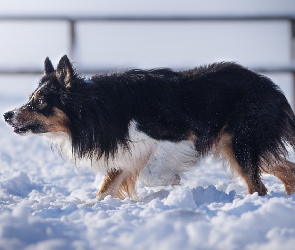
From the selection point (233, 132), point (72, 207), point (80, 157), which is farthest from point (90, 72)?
point (72, 207)

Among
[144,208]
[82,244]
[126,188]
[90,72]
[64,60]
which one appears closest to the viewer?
[82,244]

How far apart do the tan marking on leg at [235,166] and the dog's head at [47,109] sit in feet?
4.05

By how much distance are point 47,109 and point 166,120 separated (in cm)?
93

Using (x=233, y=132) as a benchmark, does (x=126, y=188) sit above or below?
below

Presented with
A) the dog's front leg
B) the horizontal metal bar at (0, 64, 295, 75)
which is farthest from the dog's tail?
the horizontal metal bar at (0, 64, 295, 75)

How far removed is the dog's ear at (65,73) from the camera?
416 centimetres

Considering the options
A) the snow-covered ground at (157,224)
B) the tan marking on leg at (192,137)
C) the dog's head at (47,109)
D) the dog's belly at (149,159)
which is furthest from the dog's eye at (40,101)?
the tan marking on leg at (192,137)

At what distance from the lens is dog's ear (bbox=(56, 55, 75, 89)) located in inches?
164

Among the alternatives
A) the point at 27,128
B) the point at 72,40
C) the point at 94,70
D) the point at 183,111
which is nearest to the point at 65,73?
the point at 27,128

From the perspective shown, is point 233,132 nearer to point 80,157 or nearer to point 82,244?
point 80,157

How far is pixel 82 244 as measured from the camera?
237 centimetres

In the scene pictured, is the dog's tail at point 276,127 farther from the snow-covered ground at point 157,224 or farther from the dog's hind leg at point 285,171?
the snow-covered ground at point 157,224

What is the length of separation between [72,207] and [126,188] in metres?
1.31

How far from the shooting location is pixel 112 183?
14.8 ft
